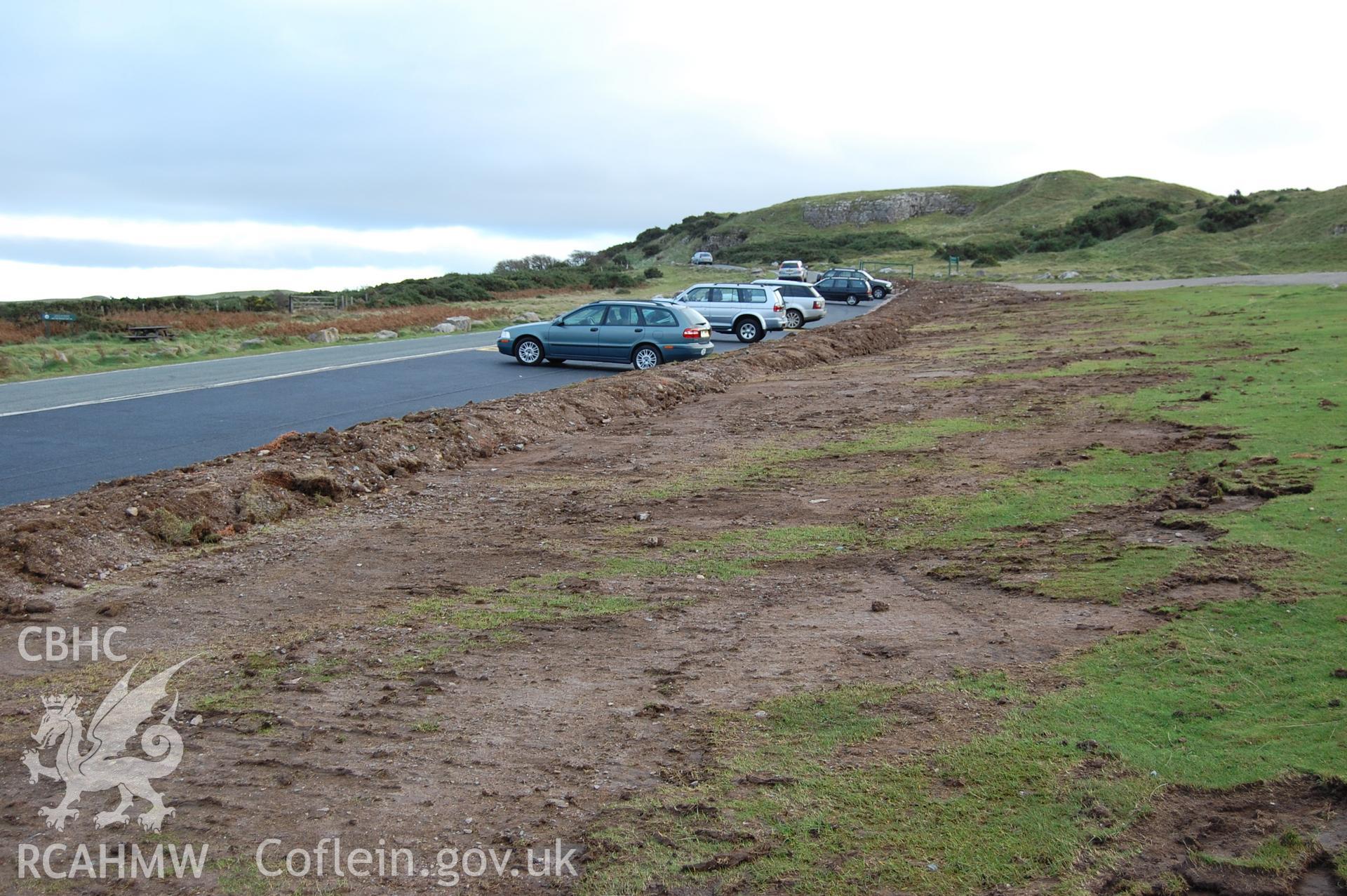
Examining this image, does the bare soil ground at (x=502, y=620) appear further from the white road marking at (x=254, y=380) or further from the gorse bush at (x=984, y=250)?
the gorse bush at (x=984, y=250)

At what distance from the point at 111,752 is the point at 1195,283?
54520 millimetres

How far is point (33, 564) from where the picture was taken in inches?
288

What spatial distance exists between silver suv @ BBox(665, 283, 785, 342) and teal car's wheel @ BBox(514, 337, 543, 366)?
9.45 meters

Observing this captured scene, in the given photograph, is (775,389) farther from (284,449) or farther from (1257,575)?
(1257,575)

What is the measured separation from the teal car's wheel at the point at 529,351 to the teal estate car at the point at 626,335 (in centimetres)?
2

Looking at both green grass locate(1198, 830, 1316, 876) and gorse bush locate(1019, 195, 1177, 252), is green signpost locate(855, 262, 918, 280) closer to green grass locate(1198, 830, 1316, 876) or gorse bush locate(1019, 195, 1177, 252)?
gorse bush locate(1019, 195, 1177, 252)

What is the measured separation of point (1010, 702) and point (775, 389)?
14.3 m

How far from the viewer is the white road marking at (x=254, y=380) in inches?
663

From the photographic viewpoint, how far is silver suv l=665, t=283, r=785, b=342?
1298 inches

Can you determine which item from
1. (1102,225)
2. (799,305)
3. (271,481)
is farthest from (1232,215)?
(271,481)

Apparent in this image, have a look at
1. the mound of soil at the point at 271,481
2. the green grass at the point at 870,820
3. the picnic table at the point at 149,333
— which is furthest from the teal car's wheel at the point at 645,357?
the picnic table at the point at 149,333

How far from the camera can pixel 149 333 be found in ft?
125

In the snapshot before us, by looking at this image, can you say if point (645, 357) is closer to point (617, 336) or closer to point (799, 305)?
point (617, 336)

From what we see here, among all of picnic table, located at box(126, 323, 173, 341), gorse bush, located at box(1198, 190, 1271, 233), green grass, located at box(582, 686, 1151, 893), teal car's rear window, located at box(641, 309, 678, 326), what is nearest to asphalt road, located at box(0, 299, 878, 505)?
teal car's rear window, located at box(641, 309, 678, 326)
